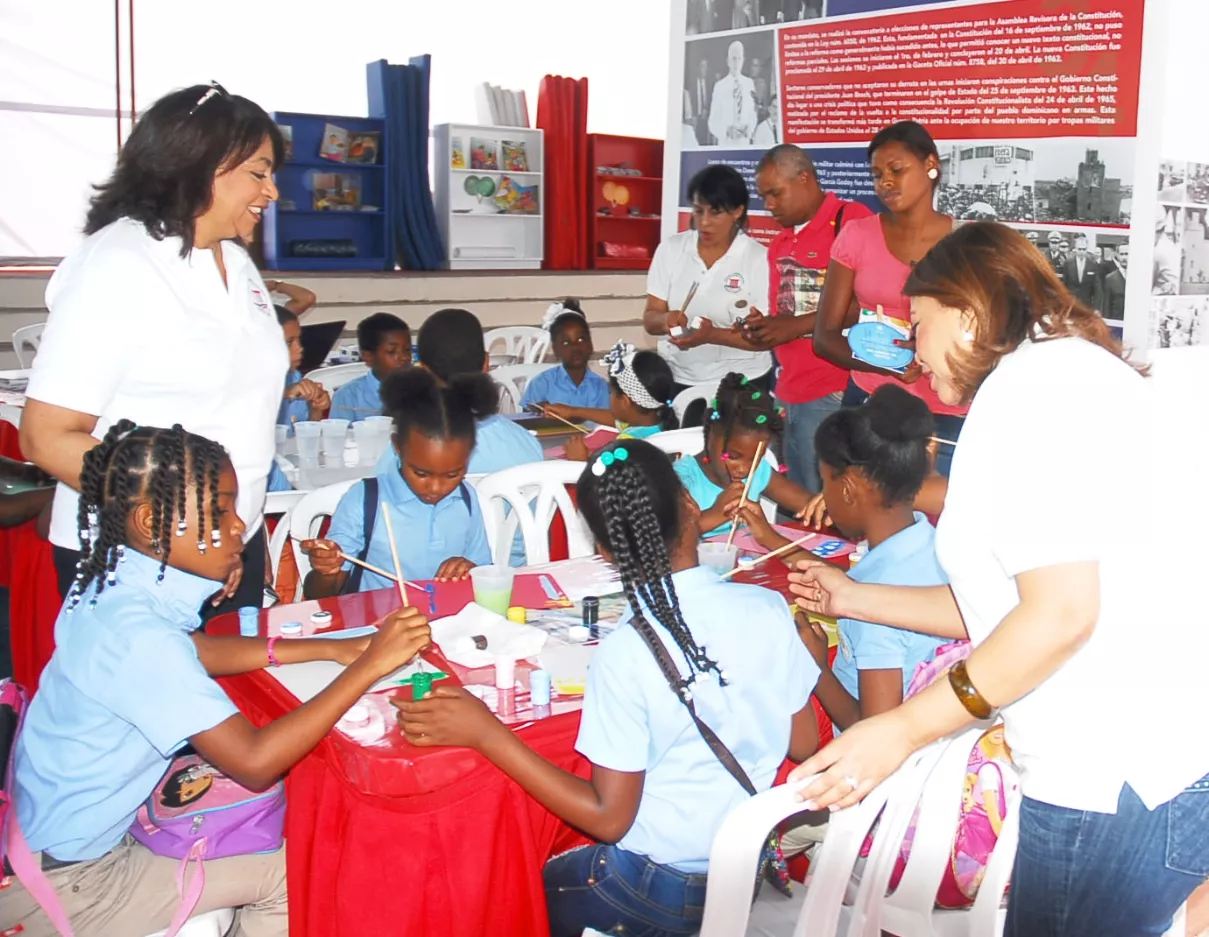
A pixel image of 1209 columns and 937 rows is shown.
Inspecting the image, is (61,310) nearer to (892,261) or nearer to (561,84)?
(892,261)

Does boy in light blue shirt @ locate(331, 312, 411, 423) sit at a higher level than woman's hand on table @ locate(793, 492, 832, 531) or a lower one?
higher

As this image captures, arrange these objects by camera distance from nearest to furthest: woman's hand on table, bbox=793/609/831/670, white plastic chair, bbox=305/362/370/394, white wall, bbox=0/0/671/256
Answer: woman's hand on table, bbox=793/609/831/670, white plastic chair, bbox=305/362/370/394, white wall, bbox=0/0/671/256

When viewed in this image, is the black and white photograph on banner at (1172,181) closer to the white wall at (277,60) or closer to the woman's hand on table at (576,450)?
the woman's hand on table at (576,450)

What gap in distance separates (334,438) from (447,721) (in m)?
2.11

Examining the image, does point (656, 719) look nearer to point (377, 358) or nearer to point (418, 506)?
point (418, 506)

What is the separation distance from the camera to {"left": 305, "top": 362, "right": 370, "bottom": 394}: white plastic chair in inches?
193

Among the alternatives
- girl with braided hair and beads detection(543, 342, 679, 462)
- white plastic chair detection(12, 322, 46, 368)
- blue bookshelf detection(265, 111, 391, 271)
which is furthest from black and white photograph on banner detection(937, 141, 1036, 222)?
blue bookshelf detection(265, 111, 391, 271)

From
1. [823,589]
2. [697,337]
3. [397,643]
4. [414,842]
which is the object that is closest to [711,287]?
[697,337]

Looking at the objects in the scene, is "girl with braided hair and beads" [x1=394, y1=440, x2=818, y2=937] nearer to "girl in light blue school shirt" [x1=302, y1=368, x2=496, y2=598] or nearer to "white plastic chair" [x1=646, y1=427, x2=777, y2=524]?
"girl in light blue school shirt" [x1=302, y1=368, x2=496, y2=598]

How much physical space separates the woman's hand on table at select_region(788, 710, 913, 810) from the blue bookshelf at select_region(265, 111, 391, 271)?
675 cm

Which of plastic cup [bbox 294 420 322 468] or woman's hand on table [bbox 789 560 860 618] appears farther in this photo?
plastic cup [bbox 294 420 322 468]

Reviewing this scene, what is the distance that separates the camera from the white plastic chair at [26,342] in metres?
5.76

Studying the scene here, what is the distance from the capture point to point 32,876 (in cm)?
161

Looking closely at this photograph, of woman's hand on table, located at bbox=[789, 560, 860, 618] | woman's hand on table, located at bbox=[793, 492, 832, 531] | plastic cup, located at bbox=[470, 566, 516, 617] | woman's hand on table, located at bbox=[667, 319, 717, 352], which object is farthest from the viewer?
woman's hand on table, located at bbox=[667, 319, 717, 352]
